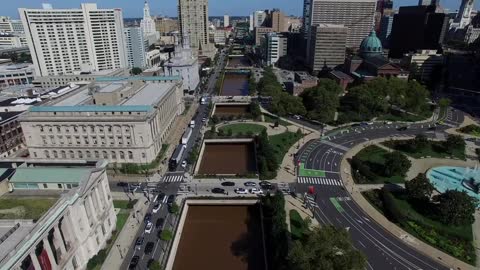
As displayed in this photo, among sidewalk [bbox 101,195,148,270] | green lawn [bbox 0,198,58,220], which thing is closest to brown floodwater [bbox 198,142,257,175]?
sidewalk [bbox 101,195,148,270]

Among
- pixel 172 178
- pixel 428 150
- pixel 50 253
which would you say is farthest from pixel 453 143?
pixel 50 253

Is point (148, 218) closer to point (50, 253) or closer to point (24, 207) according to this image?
point (50, 253)

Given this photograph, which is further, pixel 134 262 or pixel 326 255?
pixel 134 262

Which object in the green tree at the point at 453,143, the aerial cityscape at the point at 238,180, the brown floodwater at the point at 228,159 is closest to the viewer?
the aerial cityscape at the point at 238,180

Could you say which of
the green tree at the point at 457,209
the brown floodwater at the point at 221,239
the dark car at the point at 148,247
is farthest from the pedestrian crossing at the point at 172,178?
the green tree at the point at 457,209

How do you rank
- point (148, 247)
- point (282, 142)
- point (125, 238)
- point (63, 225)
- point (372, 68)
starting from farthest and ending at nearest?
point (372, 68)
point (282, 142)
point (125, 238)
point (148, 247)
point (63, 225)

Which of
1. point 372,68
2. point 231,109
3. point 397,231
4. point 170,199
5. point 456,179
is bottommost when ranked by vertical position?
point 397,231

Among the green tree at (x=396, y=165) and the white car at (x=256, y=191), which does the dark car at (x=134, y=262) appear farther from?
the green tree at (x=396, y=165)
